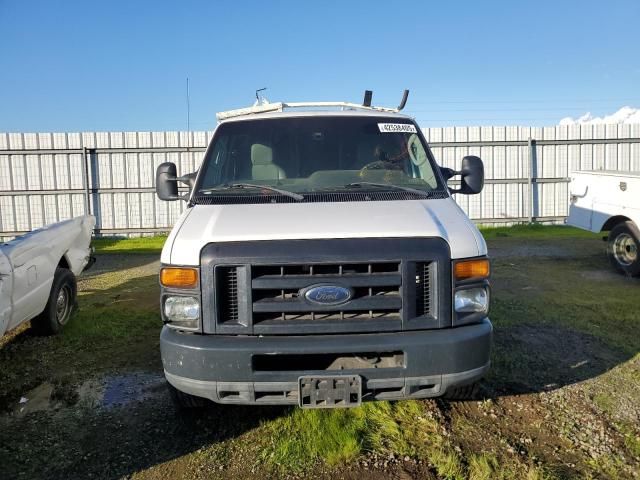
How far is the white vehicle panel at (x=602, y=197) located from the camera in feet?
25.4

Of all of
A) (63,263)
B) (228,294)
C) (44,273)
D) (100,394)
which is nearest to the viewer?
(228,294)

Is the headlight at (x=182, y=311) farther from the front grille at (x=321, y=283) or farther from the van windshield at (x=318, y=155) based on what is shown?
the van windshield at (x=318, y=155)

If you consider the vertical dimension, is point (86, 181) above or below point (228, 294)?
above

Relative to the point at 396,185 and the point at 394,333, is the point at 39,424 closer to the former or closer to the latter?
the point at 394,333

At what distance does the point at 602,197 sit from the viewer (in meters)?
8.30

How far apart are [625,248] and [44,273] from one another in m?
8.20

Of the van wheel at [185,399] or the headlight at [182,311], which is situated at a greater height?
the headlight at [182,311]

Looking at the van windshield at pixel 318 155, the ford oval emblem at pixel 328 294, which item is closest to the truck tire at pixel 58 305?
the van windshield at pixel 318 155

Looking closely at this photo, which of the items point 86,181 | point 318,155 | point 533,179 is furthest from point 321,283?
point 533,179

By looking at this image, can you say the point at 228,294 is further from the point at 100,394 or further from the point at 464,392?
the point at 100,394

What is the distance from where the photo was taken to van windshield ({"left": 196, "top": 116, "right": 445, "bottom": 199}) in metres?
4.06

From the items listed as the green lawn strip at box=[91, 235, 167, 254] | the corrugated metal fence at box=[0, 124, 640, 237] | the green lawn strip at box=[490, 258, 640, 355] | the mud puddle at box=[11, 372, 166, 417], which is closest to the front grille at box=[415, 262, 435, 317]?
the mud puddle at box=[11, 372, 166, 417]

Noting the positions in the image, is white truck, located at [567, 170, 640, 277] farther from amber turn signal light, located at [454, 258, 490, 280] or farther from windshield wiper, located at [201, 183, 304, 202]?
windshield wiper, located at [201, 183, 304, 202]

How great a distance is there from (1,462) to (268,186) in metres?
2.52
